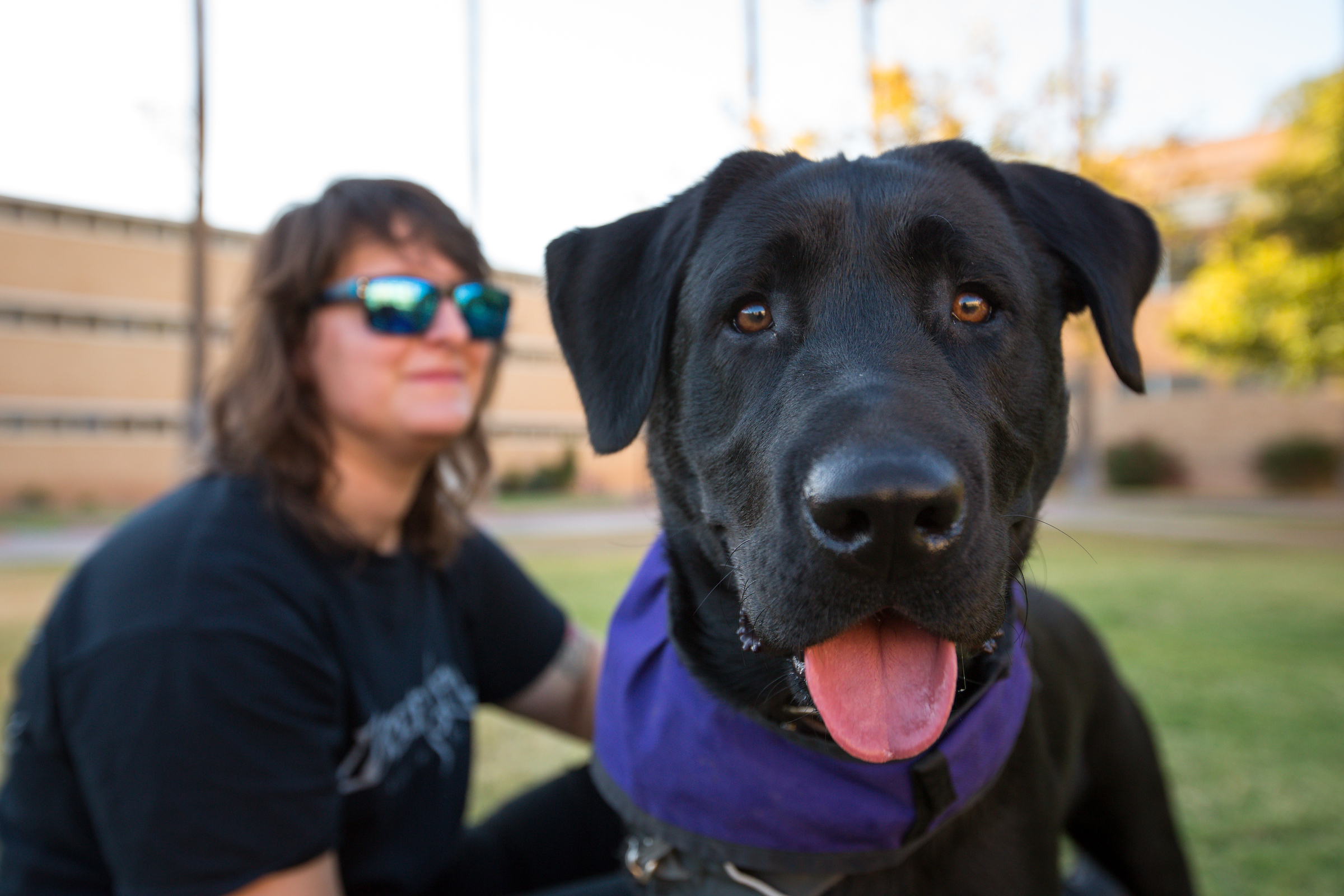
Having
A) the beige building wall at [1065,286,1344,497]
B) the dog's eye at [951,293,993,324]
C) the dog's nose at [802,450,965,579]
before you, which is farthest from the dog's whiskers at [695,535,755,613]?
the beige building wall at [1065,286,1344,497]

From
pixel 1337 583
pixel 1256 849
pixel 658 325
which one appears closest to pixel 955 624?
pixel 658 325

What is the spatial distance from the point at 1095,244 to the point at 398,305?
1.88 meters

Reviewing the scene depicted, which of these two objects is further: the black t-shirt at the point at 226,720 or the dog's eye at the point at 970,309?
the black t-shirt at the point at 226,720

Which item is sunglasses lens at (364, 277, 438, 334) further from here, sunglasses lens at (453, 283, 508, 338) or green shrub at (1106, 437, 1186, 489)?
green shrub at (1106, 437, 1186, 489)

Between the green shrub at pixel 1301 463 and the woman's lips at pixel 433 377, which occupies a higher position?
the woman's lips at pixel 433 377

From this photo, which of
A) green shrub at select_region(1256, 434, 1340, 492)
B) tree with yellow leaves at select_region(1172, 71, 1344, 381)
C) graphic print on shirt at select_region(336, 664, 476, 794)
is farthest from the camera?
green shrub at select_region(1256, 434, 1340, 492)

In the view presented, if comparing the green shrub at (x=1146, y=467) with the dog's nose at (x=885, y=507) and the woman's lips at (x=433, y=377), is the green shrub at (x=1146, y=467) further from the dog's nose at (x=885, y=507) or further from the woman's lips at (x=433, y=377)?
the dog's nose at (x=885, y=507)

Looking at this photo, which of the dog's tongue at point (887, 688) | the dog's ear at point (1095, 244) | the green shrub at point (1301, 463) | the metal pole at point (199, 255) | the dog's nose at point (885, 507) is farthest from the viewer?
the green shrub at point (1301, 463)

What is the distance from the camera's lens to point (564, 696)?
3.17 meters

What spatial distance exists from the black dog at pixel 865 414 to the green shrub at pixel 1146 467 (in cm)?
2796

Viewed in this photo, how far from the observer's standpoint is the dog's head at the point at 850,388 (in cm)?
138

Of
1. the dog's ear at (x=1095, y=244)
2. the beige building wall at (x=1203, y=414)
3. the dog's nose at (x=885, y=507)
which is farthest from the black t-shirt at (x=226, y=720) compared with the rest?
the beige building wall at (x=1203, y=414)

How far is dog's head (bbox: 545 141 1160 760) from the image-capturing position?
4.52 feet

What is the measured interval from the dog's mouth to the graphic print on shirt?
4.49 feet
